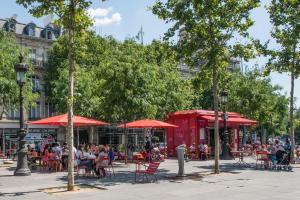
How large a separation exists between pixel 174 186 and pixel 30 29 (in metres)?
38.2

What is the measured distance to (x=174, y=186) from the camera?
46.7ft

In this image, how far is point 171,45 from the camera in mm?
19250

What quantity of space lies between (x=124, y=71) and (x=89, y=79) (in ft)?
44.6

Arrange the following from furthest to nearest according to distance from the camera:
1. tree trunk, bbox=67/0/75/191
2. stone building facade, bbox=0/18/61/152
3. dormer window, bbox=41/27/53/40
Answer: dormer window, bbox=41/27/53/40, stone building facade, bbox=0/18/61/152, tree trunk, bbox=67/0/75/191

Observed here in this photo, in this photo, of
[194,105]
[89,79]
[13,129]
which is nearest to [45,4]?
[89,79]

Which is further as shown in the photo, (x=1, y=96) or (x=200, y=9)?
(x=1, y=96)

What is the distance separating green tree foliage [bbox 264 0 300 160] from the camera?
2223cm

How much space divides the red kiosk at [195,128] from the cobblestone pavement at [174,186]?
9.19m

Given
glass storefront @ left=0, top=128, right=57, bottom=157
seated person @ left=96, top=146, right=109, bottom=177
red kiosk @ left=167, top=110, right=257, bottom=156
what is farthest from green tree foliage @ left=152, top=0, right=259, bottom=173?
glass storefront @ left=0, top=128, right=57, bottom=157

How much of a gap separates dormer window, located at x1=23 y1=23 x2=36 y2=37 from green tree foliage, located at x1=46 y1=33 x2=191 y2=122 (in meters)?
4.49

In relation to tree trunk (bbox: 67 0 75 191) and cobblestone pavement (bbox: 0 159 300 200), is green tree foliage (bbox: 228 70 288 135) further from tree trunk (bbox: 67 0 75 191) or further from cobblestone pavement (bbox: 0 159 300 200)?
tree trunk (bbox: 67 0 75 191)

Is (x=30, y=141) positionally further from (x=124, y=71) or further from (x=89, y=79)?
(x=124, y=71)

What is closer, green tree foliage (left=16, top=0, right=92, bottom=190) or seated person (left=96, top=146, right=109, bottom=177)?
green tree foliage (left=16, top=0, right=92, bottom=190)

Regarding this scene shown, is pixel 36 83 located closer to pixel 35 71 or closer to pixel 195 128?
pixel 35 71
